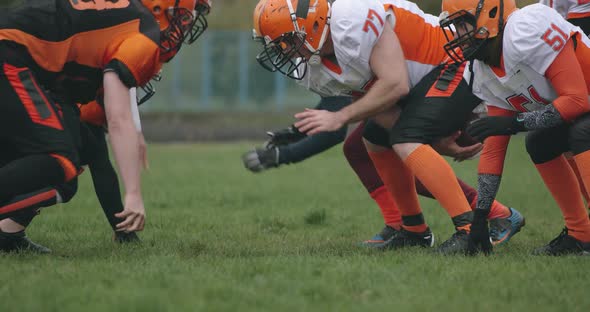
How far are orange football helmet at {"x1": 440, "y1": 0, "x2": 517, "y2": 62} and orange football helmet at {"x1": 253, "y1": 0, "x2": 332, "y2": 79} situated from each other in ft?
2.47

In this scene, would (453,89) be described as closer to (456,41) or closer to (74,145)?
(456,41)

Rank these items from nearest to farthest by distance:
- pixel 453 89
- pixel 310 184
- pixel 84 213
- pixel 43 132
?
pixel 43 132 < pixel 453 89 < pixel 84 213 < pixel 310 184

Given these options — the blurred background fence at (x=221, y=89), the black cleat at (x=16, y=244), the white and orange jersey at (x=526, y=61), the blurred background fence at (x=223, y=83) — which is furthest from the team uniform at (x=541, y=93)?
the blurred background fence at (x=223, y=83)

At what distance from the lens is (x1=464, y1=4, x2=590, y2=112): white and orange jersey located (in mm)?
4438

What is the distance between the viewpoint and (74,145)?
4559mm

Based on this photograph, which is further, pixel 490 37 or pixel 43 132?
pixel 490 37

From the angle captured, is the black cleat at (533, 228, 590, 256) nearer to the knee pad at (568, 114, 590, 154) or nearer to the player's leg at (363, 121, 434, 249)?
the knee pad at (568, 114, 590, 154)

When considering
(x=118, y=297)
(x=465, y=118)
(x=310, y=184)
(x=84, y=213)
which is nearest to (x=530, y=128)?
(x=465, y=118)

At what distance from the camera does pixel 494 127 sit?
463cm

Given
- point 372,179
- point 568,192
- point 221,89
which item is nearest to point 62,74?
point 372,179

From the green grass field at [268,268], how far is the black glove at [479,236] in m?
0.10

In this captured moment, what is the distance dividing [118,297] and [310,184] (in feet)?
21.2

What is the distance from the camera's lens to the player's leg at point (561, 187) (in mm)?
4984

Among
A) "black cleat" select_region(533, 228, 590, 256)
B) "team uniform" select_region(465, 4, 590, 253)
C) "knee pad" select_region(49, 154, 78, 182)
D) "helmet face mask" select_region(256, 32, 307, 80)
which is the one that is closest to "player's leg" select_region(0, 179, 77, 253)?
"knee pad" select_region(49, 154, 78, 182)
